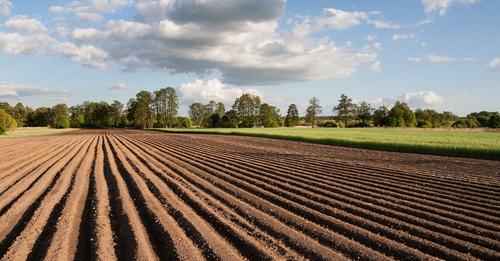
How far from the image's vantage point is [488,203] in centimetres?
992

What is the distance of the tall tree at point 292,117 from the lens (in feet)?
357

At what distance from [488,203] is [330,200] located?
12.5 ft

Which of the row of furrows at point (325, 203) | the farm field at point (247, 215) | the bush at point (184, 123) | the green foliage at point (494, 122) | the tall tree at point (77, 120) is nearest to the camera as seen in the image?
the farm field at point (247, 215)

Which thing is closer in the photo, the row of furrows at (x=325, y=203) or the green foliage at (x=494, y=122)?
the row of furrows at (x=325, y=203)

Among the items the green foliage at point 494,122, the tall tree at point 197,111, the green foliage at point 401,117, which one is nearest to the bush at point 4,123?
the tall tree at point 197,111

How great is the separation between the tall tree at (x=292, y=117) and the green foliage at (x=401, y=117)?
25.9m

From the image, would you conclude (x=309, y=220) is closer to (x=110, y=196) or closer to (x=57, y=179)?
(x=110, y=196)

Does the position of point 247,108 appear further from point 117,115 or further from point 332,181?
point 332,181

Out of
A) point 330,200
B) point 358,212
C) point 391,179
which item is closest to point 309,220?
point 358,212

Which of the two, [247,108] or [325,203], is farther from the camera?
[247,108]

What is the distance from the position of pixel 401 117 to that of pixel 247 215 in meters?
87.8

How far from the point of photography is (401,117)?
294ft

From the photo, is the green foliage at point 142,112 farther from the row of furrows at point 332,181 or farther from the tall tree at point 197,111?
the row of furrows at point 332,181

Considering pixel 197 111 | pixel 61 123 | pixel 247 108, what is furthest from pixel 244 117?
pixel 61 123
